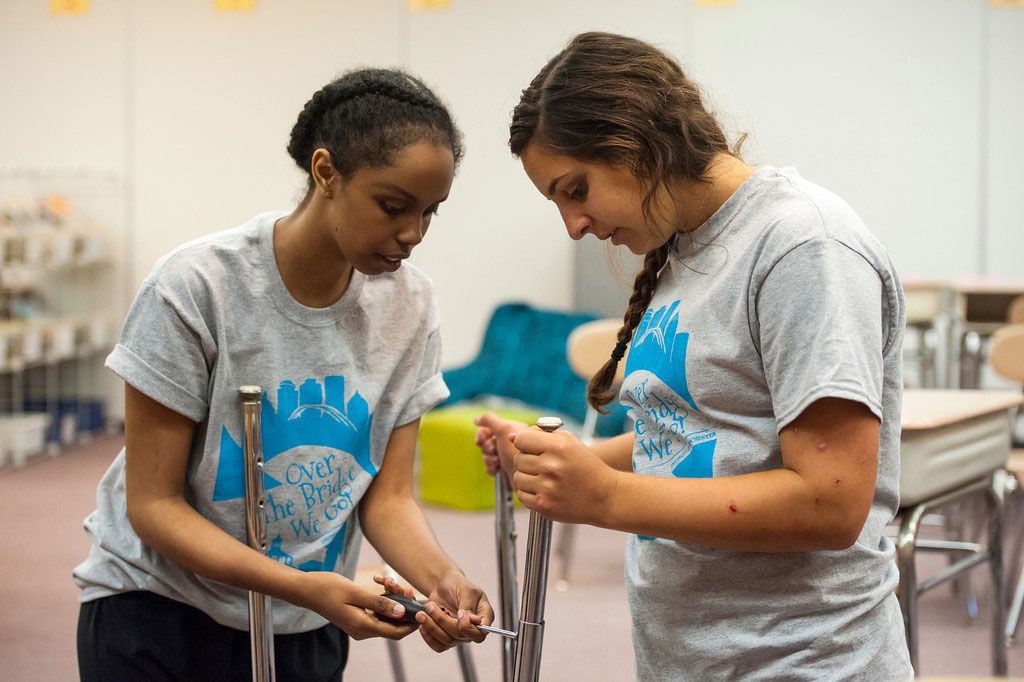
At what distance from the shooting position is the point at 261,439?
1.17 metres

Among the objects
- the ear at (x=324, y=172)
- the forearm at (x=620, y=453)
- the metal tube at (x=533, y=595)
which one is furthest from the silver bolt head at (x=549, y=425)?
the ear at (x=324, y=172)

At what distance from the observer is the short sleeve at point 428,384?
138 cm

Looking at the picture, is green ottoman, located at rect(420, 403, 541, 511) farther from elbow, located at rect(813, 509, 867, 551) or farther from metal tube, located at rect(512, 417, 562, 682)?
elbow, located at rect(813, 509, 867, 551)

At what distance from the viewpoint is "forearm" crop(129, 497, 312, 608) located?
116cm

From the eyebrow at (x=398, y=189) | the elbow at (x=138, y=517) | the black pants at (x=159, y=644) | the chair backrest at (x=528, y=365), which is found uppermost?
the eyebrow at (x=398, y=189)

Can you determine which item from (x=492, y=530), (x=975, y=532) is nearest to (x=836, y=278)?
(x=975, y=532)

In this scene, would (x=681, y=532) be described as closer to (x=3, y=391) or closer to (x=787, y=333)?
(x=787, y=333)

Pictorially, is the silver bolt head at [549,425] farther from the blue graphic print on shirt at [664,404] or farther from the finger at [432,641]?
the finger at [432,641]

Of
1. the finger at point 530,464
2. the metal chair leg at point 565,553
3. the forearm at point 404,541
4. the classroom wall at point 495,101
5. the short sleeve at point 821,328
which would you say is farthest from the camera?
the classroom wall at point 495,101

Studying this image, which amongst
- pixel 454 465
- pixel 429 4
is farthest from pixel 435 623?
pixel 429 4

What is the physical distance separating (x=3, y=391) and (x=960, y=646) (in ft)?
13.8

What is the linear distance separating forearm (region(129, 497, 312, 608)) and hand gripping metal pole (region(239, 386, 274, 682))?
0.06ft

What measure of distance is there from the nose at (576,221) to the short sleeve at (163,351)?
0.43 metres

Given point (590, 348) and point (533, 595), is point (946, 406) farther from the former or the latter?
point (590, 348)
